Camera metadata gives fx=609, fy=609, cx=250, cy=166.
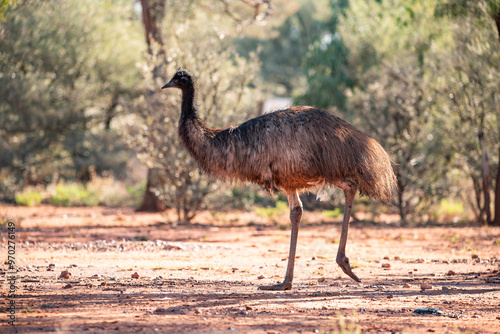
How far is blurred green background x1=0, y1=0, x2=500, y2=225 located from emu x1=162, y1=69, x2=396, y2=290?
12.5 ft

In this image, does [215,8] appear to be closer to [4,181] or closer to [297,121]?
[4,181]

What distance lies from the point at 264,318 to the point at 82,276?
2.88 m

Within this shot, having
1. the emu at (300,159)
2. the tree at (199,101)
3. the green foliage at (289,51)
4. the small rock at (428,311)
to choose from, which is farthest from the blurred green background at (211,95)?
the green foliage at (289,51)

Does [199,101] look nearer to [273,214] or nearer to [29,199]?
[273,214]

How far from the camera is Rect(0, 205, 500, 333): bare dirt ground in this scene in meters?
5.05

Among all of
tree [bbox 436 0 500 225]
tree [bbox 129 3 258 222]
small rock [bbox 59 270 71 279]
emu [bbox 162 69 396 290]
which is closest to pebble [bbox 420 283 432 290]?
emu [bbox 162 69 396 290]

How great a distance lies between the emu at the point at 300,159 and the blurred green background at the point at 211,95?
12.5 ft

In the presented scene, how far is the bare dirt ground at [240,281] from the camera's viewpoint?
16.6 ft

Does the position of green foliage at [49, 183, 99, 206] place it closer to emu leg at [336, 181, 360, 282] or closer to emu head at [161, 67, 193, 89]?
emu head at [161, 67, 193, 89]

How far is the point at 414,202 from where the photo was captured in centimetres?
1491

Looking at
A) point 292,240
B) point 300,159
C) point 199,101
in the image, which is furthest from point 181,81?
point 199,101

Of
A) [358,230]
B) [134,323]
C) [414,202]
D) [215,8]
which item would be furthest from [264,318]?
[215,8]

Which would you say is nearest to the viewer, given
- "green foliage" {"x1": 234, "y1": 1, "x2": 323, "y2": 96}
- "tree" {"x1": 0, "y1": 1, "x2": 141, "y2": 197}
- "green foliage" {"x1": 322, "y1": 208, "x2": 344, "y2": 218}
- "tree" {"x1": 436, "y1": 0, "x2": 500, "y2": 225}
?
"tree" {"x1": 436, "y1": 0, "x2": 500, "y2": 225}

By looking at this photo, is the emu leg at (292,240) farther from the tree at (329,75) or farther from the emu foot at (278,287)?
the tree at (329,75)
